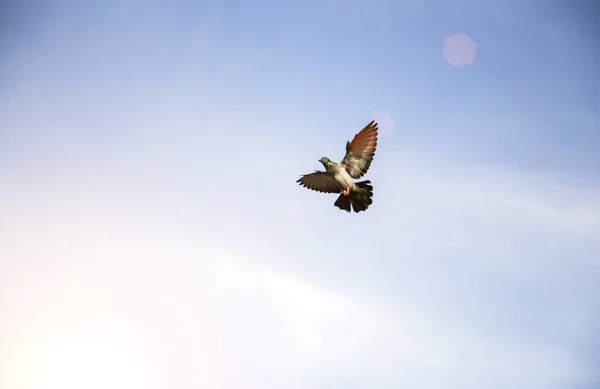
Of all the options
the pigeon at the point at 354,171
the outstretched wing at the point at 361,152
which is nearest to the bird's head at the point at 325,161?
the pigeon at the point at 354,171

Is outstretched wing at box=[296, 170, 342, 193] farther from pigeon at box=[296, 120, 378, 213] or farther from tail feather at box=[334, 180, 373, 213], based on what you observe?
tail feather at box=[334, 180, 373, 213]

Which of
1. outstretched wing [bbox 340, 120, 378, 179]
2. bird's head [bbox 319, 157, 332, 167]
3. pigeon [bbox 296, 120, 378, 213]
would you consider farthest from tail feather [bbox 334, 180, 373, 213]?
bird's head [bbox 319, 157, 332, 167]

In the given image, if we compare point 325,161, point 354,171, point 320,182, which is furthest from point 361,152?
point 320,182

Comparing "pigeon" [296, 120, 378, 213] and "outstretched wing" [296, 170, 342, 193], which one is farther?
"outstretched wing" [296, 170, 342, 193]

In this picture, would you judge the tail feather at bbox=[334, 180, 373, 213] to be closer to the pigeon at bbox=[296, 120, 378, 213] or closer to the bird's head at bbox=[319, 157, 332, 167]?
the pigeon at bbox=[296, 120, 378, 213]

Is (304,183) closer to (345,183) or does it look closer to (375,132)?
(345,183)

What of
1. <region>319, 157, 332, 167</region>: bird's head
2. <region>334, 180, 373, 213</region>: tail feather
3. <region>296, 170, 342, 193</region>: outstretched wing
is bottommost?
<region>334, 180, 373, 213</region>: tail feather

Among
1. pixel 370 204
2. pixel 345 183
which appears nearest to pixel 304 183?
pixel 345 183

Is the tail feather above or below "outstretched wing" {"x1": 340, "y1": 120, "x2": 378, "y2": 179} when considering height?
below
